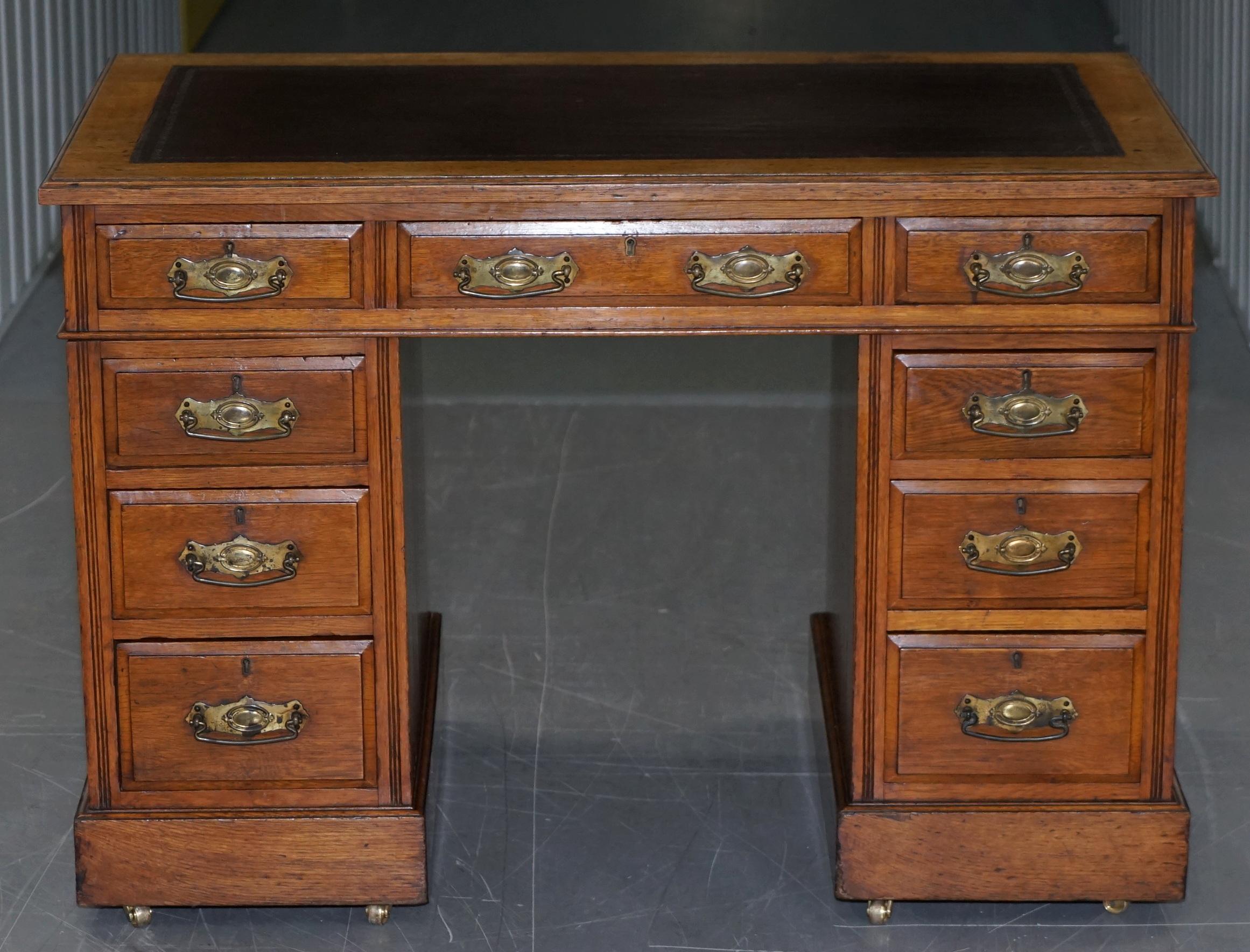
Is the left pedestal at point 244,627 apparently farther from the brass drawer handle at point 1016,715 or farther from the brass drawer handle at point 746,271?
the brass drawer handle at point 1016,715

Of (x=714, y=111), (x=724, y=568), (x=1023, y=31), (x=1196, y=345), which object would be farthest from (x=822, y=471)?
(x=1023, y=31)

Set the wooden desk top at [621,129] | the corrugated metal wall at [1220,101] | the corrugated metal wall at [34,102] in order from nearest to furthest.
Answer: the wooden desk top at [621,129] < the corrugated metal wall at [34,102] < the corrugated metal wall at [1220,101]

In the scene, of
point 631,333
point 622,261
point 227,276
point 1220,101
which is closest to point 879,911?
point 631,333

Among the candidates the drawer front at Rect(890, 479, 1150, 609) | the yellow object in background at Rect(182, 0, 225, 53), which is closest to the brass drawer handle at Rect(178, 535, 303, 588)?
the drawer front at Rect(890, 479, 1150, 609)

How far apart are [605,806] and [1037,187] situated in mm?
1285

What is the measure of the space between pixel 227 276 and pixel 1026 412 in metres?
1.13

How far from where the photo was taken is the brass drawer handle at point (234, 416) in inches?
106

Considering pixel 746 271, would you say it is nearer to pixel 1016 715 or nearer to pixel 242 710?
pixel 1016 715

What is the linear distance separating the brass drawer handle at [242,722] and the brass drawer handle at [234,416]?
16.0 inches

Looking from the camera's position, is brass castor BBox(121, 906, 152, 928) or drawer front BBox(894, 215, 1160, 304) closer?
drawer front BBox(894, 215, 1160, 304)

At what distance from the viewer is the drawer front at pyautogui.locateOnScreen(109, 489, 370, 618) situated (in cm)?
274

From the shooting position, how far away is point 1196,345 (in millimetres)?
5352

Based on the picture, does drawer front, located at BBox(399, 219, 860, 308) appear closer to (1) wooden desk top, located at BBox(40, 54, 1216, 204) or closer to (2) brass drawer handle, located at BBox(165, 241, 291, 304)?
(1) wooden desk top, located at BBox(40, 54, 1216, 204)

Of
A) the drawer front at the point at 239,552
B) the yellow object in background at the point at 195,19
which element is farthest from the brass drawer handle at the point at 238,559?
the yellow object in background at the point at 195,19
